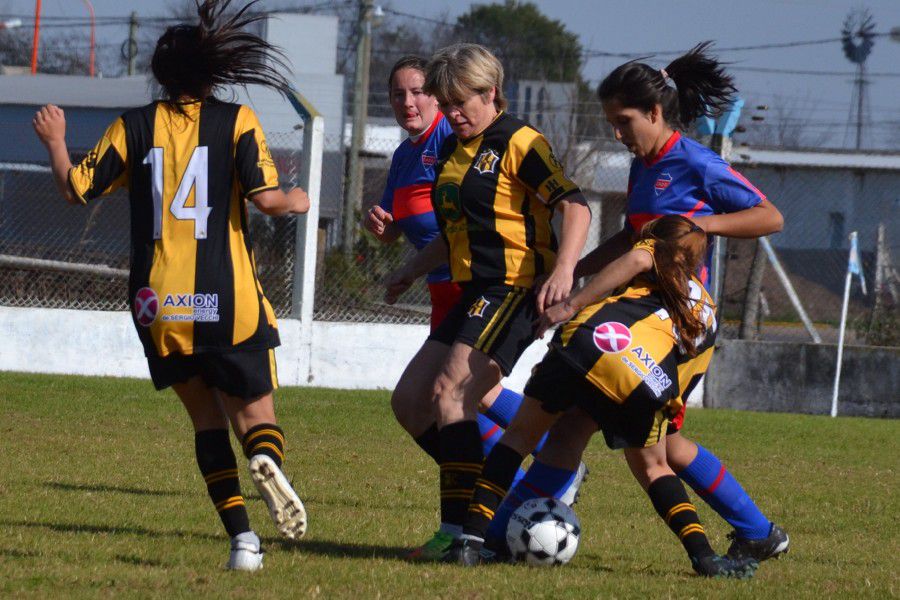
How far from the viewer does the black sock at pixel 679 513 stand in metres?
4.82

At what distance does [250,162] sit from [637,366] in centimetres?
146

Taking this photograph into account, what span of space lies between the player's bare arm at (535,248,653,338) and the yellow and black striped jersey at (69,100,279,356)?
38.2 inches

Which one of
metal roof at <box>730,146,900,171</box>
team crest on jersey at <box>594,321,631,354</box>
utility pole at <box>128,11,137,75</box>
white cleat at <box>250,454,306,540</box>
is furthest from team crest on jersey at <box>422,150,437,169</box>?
utility pole at <box>128,11,137,75</box>

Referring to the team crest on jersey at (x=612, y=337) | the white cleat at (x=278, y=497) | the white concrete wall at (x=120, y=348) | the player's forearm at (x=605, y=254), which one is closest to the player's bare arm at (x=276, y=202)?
the white cleat at (x=278, y=497)

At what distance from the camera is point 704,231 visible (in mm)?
4844

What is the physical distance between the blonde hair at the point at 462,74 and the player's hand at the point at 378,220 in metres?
0.94

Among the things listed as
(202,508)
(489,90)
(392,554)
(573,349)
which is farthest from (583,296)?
(202,508)

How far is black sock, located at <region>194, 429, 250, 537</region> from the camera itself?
4695mm

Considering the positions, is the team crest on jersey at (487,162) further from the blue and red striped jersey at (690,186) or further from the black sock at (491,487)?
the black sock at (491,487)

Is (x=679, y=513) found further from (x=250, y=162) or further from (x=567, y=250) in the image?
(x=250, y=162)

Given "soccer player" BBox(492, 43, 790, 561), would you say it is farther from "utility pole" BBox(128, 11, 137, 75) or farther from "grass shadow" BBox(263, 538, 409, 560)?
"utility pole" BBox(128, 11, 137, 75)

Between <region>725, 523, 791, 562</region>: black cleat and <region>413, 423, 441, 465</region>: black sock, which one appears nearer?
<region>725, 523, 791, 562</region>: black cleat

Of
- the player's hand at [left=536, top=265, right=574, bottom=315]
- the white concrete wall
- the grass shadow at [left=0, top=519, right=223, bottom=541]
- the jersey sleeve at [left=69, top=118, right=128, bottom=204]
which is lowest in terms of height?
the white concrete wall

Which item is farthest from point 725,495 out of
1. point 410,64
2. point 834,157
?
point 834,157
